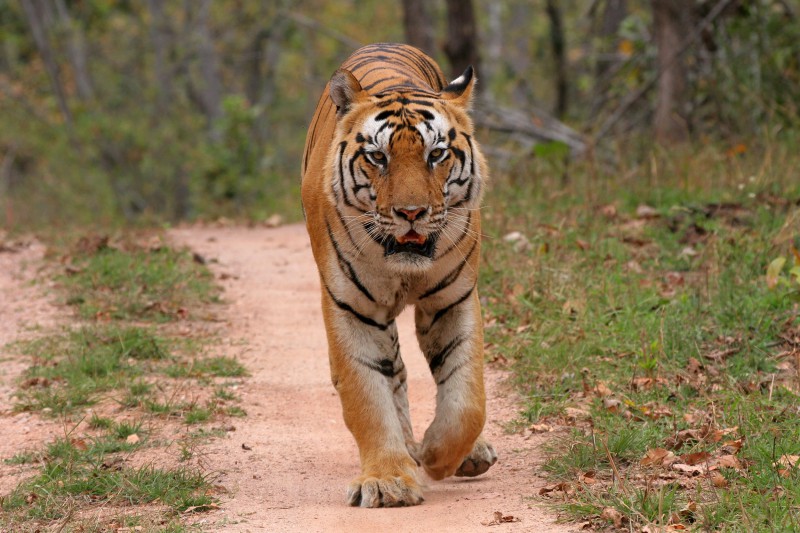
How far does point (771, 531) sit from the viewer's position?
3.14 metres

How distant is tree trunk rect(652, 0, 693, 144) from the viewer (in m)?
9.97

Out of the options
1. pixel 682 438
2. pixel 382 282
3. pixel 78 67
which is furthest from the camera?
pixel 78 67

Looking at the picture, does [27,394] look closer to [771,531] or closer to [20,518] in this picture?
[20,518]

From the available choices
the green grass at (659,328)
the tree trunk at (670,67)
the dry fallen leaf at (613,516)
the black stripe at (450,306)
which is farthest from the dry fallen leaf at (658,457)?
the tree trunk at (670,67)

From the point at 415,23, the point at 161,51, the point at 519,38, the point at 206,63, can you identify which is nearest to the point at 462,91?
the point at 415,23

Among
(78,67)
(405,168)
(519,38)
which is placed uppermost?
(519,38)

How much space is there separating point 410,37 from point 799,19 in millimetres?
4396

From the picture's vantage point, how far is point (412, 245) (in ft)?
13.0

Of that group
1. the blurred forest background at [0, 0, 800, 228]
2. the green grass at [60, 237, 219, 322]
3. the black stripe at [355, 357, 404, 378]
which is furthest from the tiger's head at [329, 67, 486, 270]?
the blurred forest background at [0, 0, 800, 228]

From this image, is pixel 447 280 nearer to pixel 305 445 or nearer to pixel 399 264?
pixel 399 264

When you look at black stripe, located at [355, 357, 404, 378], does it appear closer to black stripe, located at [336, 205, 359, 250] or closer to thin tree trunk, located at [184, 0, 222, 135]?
black stripe, located at [336, 205, 359, 250]

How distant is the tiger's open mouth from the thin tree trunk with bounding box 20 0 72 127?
11.7 m

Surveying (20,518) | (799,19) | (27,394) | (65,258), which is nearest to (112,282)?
(65,258)

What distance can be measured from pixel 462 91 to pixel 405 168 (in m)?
0.65
